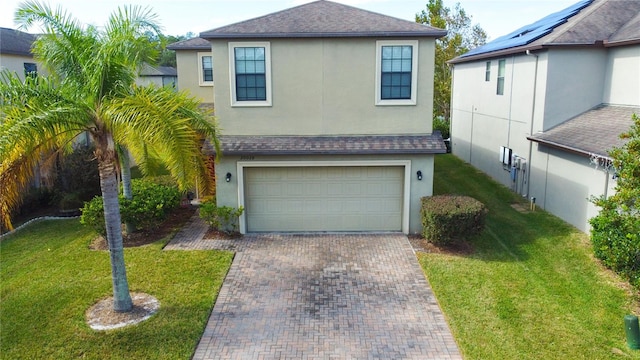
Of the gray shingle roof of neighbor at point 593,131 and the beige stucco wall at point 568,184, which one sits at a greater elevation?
the gray shingle roof of neighbor at point 593,131

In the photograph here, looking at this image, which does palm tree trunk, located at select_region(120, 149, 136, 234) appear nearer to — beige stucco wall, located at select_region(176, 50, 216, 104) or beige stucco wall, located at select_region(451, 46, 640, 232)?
beige stucco wall, located at select_region(176, 50, 216, 104)

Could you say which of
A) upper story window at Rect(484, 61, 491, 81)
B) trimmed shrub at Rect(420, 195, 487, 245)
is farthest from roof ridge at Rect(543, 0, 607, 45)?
trimmed shrub at Rect(420, 195, 487, 245)

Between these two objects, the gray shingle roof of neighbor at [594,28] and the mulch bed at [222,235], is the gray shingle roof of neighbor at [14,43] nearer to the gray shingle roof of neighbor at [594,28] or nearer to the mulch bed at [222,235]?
the mulch bed at [222,235]

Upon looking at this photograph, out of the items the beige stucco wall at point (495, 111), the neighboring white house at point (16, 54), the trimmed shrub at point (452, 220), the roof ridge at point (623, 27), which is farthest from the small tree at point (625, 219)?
the neighboring white house at point (16, 54)

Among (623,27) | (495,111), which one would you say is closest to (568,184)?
(623,27)

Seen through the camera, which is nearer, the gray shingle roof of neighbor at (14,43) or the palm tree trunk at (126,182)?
the palm tree trunk at (126,182)

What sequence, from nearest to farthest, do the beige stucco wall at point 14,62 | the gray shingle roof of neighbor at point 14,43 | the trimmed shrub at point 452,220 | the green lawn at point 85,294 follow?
the green lawn at point 85,294 → the trimmed shrub at point 452,220 → the beige stucco wall at point 14,62 → the gray shingle roof of neighbor at point 14,43

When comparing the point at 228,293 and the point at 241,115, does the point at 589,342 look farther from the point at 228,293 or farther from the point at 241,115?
the point at 241,115
